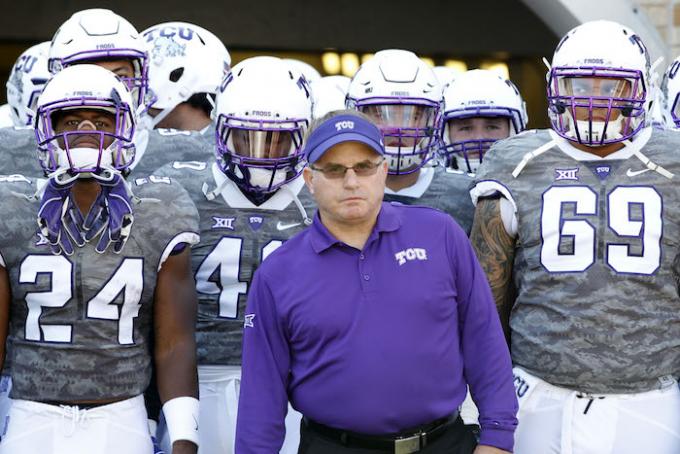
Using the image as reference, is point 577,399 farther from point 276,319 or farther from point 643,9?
point 643,9

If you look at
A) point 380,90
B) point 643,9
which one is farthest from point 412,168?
point 643,9

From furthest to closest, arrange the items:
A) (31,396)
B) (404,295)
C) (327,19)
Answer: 1. (327,19)
2. (31,396)
3. (404,295)

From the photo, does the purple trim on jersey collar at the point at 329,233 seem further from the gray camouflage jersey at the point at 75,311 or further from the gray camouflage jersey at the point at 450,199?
the gray camouflage jersey at the point at 450,199

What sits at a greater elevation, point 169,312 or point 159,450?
point 169,312

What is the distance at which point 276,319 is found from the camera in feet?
12.5

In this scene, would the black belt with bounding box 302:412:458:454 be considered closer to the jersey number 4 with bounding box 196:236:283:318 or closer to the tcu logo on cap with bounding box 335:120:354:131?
the tcu logo on cap with bounding box 335:120:354:131

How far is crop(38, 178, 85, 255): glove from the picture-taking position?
416 centimetres

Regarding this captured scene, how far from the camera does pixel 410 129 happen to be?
16.8 feet

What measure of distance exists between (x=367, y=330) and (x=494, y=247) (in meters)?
0.98

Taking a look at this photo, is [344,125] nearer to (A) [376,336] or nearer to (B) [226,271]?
(A) [376,336]

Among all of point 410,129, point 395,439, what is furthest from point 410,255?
point 410,129

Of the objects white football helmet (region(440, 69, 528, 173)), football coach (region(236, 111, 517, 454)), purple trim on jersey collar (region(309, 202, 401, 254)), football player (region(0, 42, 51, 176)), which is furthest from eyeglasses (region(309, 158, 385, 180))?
white football helmet (region(440, 69, 528, 173))

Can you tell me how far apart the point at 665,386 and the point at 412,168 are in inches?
50.4

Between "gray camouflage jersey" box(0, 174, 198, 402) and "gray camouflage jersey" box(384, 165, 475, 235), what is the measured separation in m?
1.21
